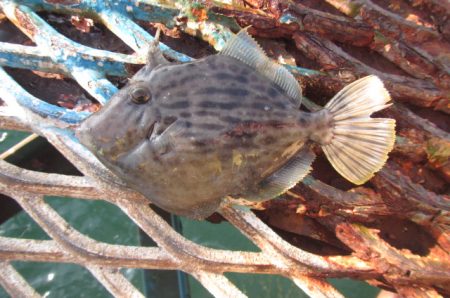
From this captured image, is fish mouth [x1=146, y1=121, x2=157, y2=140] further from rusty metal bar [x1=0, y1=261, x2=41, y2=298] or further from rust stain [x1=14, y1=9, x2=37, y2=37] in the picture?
rusty metal bar [x1=0, y1=261, x2=41, y2=298]

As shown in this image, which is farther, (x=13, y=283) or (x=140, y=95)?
(x=13, y=283)

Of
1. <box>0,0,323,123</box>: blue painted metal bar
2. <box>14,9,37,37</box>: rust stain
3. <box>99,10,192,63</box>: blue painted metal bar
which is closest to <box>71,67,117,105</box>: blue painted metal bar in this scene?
<box>0,0,323,123</box>: blue painted metal bar

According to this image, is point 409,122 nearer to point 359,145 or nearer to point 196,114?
point 359,145

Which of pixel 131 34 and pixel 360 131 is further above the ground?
pixel 131 34

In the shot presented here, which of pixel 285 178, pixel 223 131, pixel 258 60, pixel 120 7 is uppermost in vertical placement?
pixel 120 7

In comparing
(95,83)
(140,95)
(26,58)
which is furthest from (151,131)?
(26,58)

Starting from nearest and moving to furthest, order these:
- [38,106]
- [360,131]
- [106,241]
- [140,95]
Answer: [140,95]
[360,131]
[38,106]
[106,241]

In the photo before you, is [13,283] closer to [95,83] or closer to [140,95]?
[95,83]
